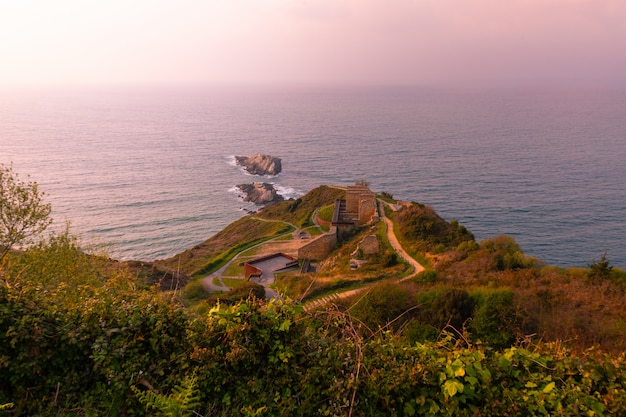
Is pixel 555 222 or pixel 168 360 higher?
pixel 168 360

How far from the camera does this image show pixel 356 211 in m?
43.4

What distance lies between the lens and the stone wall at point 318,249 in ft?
126

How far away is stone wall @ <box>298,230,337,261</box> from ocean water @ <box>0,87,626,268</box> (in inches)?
928

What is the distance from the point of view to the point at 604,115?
16562cm

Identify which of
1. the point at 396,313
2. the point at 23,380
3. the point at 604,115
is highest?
the point at 604,115

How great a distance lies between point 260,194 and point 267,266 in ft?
123

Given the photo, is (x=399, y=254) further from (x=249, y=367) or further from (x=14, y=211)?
(x=249, y=367)

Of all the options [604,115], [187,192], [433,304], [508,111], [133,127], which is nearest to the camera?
[433,304]

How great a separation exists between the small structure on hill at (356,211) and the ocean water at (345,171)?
19434 mm

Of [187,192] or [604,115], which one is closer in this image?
[187,192]

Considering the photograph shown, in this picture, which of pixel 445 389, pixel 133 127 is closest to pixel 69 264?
pixel 445 389

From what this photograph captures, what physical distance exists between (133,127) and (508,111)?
536 ft

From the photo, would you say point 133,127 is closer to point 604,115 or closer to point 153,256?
point 153,256

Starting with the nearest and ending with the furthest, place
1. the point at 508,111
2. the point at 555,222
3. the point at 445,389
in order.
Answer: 1. the point at 445,389
2. the point at 555,222
3. the point at 508,111
